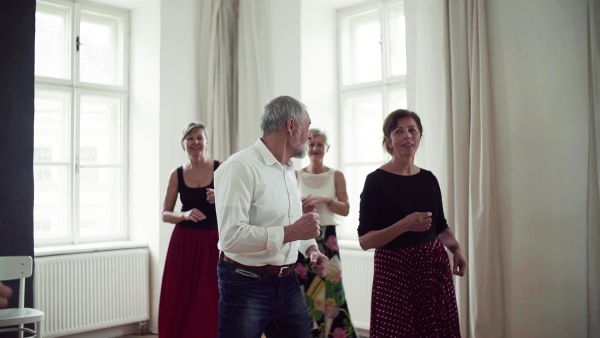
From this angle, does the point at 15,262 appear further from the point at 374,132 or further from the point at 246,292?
the point at 374,132

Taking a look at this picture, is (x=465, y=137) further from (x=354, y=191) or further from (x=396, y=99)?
(x=354, y=191)

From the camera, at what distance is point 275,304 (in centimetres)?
228

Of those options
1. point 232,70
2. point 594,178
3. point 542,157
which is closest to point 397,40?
point 232,70

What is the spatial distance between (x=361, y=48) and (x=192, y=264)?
8.51ft

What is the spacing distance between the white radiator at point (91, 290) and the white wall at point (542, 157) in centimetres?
323

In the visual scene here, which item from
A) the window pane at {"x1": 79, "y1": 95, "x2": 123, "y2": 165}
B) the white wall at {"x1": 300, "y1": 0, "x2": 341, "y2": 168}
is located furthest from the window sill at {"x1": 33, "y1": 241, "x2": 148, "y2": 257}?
the white wall at {"x1": 300, "y1": 0, "x2": 341, "y2": 168}

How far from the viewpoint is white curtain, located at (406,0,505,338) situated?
344 cm

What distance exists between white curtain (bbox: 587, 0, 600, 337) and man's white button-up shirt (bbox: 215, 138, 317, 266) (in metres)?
1.68

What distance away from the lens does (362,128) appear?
5348 mm

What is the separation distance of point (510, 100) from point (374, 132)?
73.5 inches

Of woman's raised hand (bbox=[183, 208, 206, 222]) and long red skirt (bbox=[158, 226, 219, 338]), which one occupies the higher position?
woman's raised hand (bbox=[183, 208, 206, 222])

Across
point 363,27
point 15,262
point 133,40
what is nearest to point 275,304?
point 15,262

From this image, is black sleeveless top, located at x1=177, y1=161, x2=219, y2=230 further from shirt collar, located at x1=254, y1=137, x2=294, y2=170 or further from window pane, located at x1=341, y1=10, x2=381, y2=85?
window pane, located at x1=341, y1=10, x2=381, y2=85

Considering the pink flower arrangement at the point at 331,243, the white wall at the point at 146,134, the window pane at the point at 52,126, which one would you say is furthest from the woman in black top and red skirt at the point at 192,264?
the window pane at the point at 52,126
